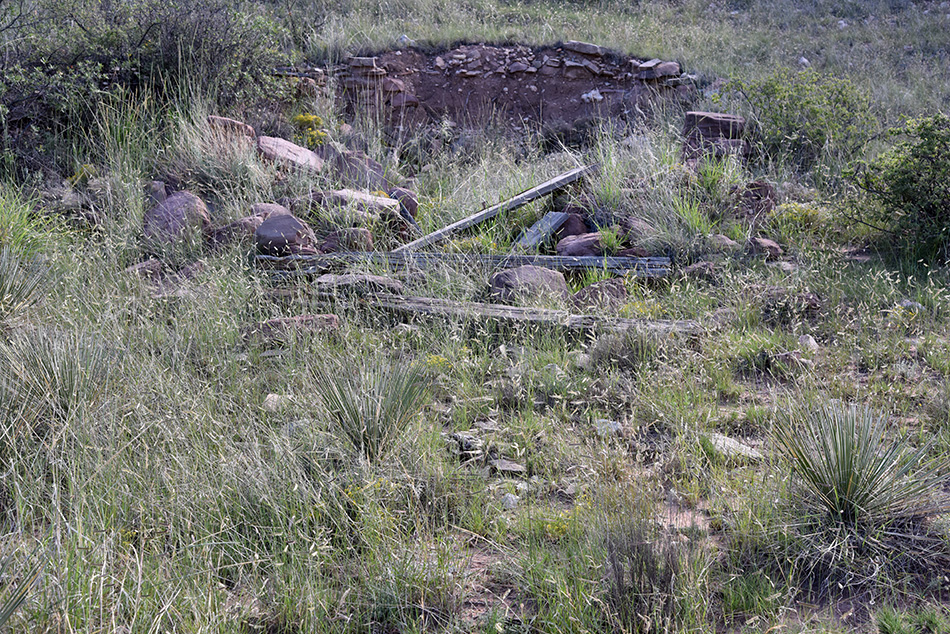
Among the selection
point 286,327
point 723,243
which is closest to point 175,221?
point 286,327

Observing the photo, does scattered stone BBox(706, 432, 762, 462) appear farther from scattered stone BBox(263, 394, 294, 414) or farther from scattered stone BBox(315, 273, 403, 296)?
scattered stone BBox(315, 273, 403, 296)

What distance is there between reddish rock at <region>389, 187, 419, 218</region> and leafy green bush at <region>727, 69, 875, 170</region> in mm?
3619

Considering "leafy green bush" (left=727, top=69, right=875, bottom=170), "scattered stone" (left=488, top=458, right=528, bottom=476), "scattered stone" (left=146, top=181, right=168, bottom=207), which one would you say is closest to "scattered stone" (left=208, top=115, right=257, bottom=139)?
"scattered stone" (left=146, top=181, right=168, bottom=207)

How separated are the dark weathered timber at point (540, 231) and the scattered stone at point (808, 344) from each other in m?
2.24

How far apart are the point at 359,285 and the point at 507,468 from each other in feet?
7.07

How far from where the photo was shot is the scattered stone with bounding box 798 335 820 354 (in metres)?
3.64

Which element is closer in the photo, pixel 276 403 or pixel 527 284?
pixel 276 403

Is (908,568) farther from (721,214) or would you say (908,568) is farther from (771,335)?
(721,214)

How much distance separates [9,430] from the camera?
274 centimetres

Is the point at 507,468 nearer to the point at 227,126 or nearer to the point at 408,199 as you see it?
the point at 408,199

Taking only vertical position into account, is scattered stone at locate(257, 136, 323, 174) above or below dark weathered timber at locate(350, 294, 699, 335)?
above

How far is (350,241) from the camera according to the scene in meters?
5.60

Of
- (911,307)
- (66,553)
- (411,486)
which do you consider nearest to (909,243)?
(911,307)

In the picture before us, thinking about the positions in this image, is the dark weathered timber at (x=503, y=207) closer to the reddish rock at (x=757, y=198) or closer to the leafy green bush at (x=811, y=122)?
the reddish rock at (x=757, y=198)
